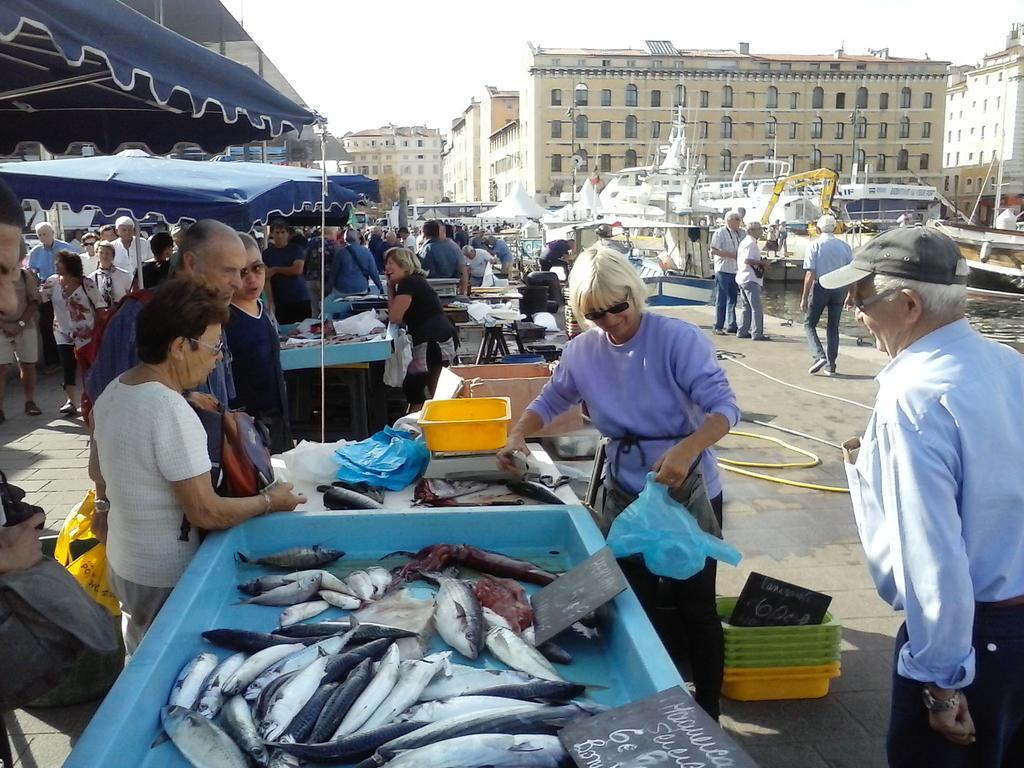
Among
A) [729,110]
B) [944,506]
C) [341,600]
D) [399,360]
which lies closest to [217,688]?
[341,600]

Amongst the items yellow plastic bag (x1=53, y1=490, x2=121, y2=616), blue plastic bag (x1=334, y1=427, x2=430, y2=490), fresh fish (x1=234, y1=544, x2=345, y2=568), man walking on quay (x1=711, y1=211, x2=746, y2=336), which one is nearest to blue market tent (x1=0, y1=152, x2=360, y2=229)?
yellow plastic bag (x1=53, y1=490, x2=121, y2=616)

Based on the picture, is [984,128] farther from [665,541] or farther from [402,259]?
[665,541]

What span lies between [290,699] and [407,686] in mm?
282

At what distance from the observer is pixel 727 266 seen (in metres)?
14.3

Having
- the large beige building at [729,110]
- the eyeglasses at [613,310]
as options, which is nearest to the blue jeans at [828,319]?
the eyeglasses at [613,310]

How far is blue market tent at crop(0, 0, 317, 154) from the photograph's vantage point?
2.37 metres

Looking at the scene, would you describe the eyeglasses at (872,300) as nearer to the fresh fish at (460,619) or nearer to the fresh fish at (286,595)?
the fresh fish at (460,619)

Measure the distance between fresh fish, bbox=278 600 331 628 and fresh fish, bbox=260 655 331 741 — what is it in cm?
34

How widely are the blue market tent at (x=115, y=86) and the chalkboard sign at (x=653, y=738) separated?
2150 millimetres

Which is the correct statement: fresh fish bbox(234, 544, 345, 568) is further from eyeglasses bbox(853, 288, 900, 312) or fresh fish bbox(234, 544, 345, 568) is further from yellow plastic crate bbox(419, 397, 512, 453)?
eyeglasses bbox(853, 288, 900, 312)

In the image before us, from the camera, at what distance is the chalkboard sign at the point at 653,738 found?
161 centimetres

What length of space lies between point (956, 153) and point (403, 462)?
109 m

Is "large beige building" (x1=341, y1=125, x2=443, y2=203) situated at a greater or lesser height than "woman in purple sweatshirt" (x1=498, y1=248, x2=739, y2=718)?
greater

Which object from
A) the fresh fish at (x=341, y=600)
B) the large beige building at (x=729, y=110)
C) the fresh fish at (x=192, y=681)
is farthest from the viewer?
the large beige building at (x=729, y=110)
